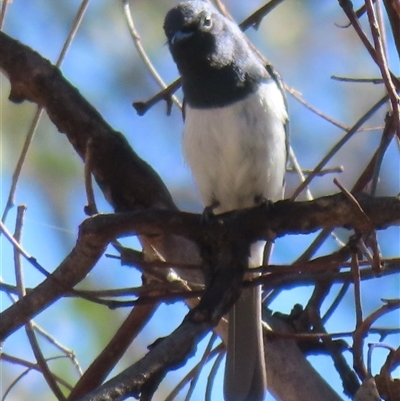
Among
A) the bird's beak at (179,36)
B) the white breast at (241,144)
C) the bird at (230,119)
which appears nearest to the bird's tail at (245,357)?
the bird at (230,119)

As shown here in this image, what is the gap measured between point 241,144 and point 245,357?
76 centimetres

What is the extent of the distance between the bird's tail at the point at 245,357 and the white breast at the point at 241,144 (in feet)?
1.51

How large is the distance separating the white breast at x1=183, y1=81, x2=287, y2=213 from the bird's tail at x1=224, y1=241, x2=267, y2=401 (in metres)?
0.46

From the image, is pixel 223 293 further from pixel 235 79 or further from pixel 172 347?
pixel 235 79

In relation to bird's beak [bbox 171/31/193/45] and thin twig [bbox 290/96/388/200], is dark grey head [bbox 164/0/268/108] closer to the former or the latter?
bird's beak [bbox 171/31/193/45]

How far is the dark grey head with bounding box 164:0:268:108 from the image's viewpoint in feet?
9.73

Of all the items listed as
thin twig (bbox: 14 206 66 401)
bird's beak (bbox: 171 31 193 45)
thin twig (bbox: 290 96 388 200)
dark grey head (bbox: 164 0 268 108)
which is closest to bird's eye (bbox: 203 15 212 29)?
dark grey head (bbox: 164 0 268 108)

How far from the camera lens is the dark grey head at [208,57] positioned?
2.96 meters

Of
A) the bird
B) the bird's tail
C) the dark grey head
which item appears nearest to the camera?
the bird's tail

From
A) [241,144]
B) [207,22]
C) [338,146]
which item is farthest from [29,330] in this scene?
[207,22]

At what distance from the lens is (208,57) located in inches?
122

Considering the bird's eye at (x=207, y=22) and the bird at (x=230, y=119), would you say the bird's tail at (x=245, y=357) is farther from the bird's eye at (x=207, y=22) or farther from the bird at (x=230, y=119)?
the bird's eye at (x=207, y=22)

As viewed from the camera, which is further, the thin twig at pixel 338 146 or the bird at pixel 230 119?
the bird at pixel 230 119

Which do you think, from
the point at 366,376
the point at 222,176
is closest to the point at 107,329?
the point at 222,176
